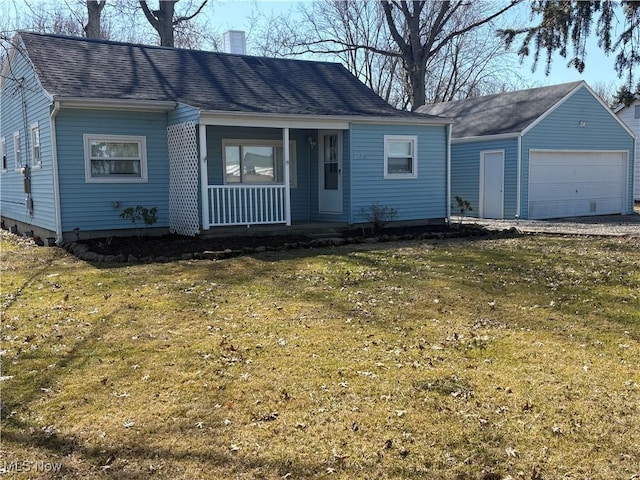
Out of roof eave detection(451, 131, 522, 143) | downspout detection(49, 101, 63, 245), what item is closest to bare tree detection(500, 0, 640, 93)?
roof eave detection(451, 131, 522, 143)

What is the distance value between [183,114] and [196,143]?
82 cm

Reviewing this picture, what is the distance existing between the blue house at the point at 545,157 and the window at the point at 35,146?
39.9ft

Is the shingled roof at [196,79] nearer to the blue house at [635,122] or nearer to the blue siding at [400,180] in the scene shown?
the blue siding at [400,180]

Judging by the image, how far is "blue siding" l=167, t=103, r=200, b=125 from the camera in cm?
1145

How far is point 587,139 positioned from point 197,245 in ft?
45.1

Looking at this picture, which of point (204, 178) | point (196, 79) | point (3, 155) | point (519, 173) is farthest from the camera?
point (519, 173)

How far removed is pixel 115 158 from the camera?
12305 mm

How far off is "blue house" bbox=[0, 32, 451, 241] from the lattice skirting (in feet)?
0.13

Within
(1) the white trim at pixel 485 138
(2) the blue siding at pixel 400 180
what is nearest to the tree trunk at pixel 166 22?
(1) the white trim at pixel 485 138

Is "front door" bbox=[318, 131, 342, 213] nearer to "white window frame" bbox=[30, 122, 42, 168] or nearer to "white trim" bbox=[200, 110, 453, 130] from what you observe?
"white trim" bbox=[200, 110, 453, 130]

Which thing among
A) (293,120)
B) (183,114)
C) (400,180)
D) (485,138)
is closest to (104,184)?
(183,114)

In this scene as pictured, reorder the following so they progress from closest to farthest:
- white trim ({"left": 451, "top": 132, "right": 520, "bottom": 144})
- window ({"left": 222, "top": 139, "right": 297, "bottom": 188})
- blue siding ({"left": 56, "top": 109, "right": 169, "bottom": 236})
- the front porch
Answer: blue siding ({"left": 56, "top": 109, "right": 169, "bottom": 236}), the front porch, window ({"left": 222, "top": 139, "right": 297, "bottom": 188}), white trim ({"left": 451, "top": 132, "right": 520, "bottom": 144})

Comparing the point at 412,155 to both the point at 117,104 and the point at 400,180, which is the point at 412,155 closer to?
the point at 400,180

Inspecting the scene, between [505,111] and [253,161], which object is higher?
[505,111]
